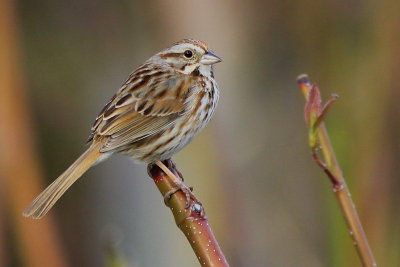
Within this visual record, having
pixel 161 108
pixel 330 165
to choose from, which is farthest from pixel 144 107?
pixel 330 165

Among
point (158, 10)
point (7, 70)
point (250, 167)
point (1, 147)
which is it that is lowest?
point (250, 167)

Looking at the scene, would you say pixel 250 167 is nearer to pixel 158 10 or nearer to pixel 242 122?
pixel 242 122

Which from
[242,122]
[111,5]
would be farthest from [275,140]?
[111,5]

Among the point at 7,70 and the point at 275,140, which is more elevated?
the point at 7,70

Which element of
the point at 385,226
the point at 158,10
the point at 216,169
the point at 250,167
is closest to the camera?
the point at 385,226

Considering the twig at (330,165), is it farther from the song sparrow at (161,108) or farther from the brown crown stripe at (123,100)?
the brown crown stripe at (123,100)

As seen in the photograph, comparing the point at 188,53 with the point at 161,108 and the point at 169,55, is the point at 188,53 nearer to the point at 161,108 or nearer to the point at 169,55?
the point at 169,55

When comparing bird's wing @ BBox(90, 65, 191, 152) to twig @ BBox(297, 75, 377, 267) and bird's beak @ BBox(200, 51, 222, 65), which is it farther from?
twig @ BBox(297, 75, 377, 267)
